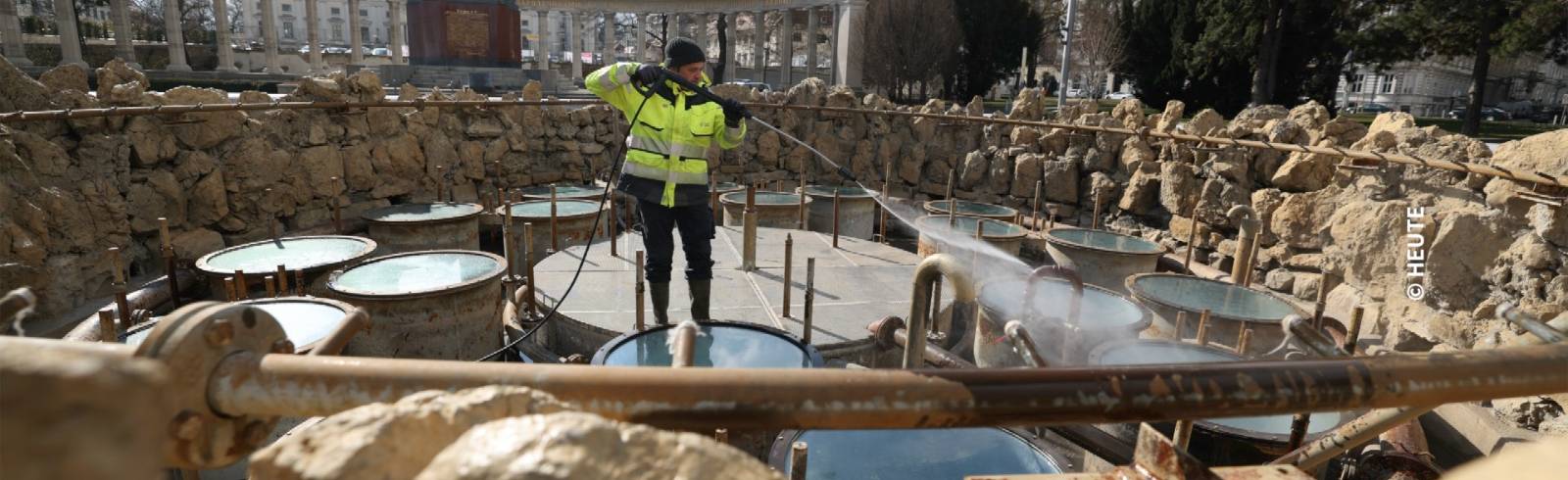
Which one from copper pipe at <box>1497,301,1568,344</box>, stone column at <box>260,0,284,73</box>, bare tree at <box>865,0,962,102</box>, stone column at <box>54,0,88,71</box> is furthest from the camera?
bare tree at <box>865,0,962,102</box>

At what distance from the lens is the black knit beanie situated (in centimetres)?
463

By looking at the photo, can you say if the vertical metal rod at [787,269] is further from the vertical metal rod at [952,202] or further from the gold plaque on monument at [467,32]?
the gold plaque on monument at [467,32]

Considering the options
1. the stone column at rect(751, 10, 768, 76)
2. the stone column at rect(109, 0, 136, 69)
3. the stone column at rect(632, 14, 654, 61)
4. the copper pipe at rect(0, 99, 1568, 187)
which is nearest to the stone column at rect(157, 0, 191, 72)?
the stone column at rect(109, 0, 136, 69)

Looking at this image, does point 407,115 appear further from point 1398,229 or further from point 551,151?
point 1398,229

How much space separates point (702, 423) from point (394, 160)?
9.98 metres

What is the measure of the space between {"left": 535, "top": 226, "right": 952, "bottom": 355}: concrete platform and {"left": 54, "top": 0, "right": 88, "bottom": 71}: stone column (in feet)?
86.3

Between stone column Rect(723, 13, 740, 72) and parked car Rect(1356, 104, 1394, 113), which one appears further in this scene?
parked car Rect(1356, 104, 1394, 113)

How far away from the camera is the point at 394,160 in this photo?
32.5 feet

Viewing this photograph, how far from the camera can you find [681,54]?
4.64 m

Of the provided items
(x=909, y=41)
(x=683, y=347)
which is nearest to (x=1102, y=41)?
(x=909, y=41)

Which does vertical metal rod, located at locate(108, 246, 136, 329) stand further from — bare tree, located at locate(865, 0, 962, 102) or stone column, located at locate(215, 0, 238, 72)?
stone column, located at locate(215, 0, 238, 72)

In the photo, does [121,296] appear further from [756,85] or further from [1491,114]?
[1491,114]

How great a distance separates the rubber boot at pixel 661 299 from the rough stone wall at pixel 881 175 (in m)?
5.02

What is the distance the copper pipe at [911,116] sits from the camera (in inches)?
227
